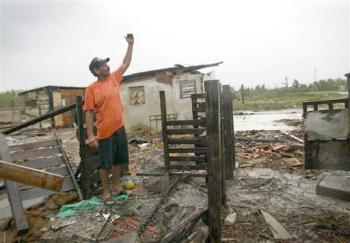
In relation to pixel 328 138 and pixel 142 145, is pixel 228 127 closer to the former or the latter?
pixel 328 138

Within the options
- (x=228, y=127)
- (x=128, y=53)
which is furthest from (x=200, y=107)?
(x=128, y=53)

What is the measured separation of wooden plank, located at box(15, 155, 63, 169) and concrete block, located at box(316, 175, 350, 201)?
4.81 metres

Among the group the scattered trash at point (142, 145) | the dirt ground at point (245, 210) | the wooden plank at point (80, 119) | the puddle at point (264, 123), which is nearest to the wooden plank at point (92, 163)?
the wooden plank at point (80, 119)

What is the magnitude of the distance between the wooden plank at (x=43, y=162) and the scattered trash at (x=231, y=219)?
3.43 meters

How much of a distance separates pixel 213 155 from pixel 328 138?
6.49ft

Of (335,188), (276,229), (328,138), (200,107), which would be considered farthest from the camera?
(200,107)

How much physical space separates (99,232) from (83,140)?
1.83 meters

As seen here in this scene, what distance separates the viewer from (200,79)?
1806 centimetres

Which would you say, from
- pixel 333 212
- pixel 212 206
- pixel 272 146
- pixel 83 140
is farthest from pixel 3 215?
pixel 272 146

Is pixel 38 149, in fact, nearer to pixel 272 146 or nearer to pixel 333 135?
pixel 333 135

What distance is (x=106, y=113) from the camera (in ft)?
15.1

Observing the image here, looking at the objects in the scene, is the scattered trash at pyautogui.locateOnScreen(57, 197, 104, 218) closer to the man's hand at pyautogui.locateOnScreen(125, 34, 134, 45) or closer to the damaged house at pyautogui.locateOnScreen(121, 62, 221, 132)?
the man's hand at pyautogui.locateOnScreen(125, 34, 134, 45)

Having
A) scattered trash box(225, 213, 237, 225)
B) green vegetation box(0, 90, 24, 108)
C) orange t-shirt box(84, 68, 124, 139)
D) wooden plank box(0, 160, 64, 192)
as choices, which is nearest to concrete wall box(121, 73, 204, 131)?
orange t-shirt box(84, 68, 124, 139)

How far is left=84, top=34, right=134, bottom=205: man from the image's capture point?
457cm
